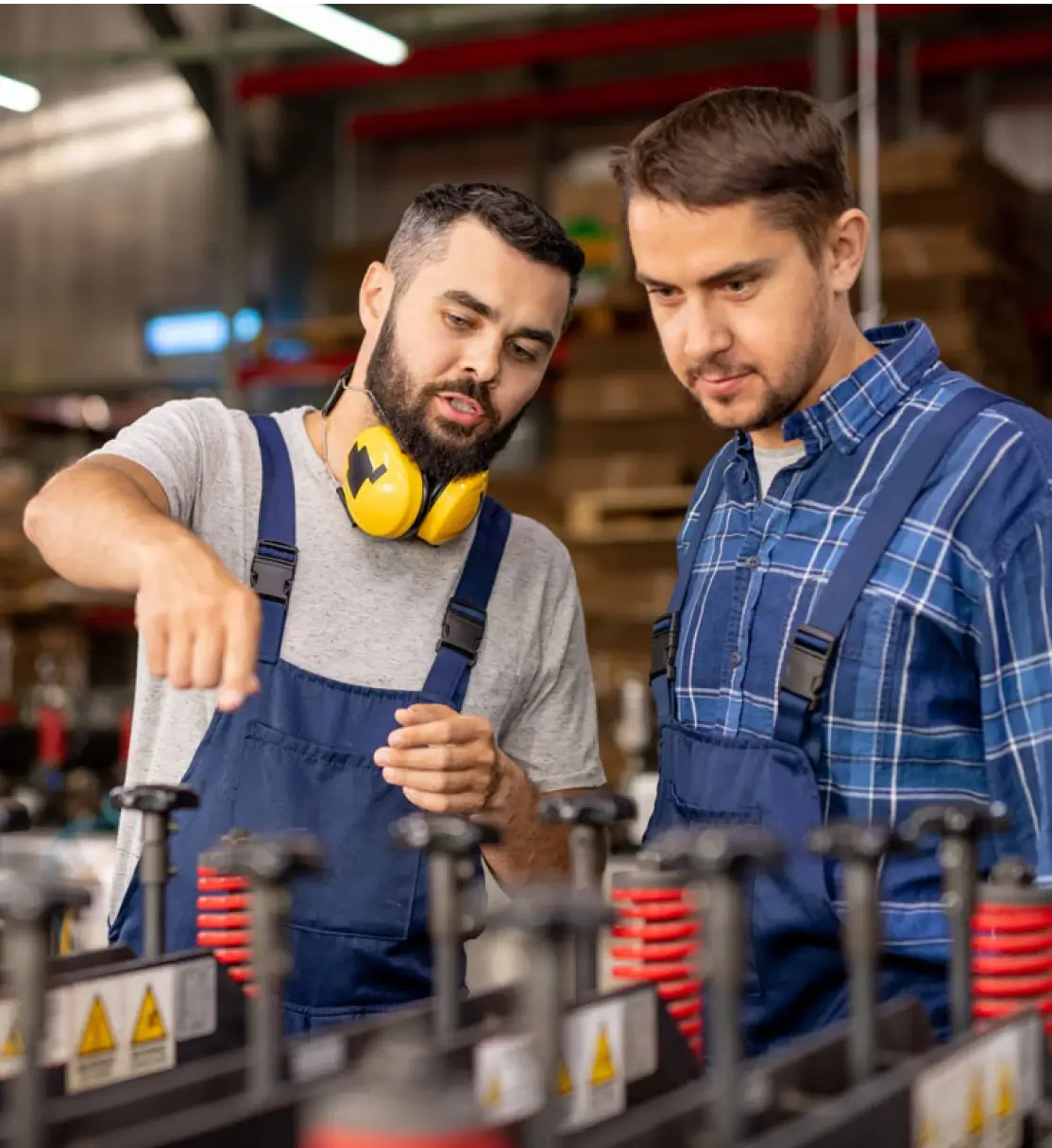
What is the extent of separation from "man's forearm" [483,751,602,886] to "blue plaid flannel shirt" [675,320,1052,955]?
11.4 inches

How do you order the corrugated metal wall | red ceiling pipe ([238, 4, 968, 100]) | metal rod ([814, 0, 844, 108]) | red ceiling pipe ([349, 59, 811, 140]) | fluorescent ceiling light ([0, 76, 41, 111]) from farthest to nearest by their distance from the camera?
the corrugated metal wall, red ceiling pipe ([349, 59, 811, 140]), red ceiling pipe ([238, 4, 968, 100]), metal rod ([814, 0, 844, 108]), fluorescent ceiling light ([0, 76, 41, 111])

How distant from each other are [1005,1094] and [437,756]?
2.24 feet

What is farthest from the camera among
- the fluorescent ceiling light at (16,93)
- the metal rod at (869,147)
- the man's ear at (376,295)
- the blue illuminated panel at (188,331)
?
the blue illuminated panel at (188,331)

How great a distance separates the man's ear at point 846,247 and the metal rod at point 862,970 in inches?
30.5

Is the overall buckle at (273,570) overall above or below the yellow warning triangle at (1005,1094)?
above

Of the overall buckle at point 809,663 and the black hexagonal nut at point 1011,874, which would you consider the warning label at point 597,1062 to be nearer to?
the black hexagonal nut at point 1011,874

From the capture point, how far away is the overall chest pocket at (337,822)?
1771 mm

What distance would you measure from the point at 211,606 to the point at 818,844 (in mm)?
511

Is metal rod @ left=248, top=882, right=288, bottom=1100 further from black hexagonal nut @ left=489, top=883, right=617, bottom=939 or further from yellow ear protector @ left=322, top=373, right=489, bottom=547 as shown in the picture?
yellow ear protector @ left=322, top=373, right=489, bottom=547

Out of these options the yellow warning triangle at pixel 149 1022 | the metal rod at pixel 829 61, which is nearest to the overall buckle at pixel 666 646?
the yellow warning triangle at pixel 149 1022

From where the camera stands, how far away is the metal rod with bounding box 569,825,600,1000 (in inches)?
47.3

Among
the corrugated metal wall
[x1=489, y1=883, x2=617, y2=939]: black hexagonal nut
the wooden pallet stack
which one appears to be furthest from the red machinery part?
the corrugated metal wall

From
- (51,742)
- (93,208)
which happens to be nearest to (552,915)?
(51,742)

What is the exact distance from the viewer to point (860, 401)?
5.24 ft
